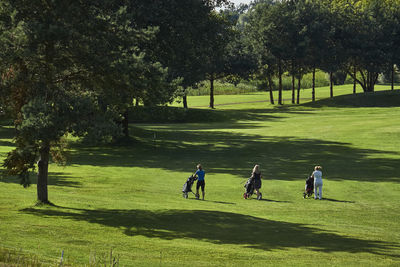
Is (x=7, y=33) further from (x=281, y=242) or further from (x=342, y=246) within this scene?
(x=342, y=246)

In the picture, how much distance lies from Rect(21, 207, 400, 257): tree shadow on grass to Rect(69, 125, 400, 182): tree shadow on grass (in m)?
13.0

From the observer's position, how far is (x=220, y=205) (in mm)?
27891

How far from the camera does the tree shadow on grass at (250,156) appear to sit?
38.0 m

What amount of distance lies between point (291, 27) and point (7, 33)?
73339 mm

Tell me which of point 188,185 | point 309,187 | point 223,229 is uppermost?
point 188,185

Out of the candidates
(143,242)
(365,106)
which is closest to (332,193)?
(143,242)

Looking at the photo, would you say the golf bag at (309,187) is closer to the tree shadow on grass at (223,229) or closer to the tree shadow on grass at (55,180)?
the tree shadow on grass at (223,229)

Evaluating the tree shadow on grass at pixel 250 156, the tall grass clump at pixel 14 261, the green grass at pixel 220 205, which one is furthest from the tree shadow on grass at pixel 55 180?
the tall grass clump at pixel 14 261

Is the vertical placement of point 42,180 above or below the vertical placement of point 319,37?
below

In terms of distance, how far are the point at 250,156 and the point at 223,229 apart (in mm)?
23149

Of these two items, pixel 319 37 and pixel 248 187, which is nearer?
pixel 248 187

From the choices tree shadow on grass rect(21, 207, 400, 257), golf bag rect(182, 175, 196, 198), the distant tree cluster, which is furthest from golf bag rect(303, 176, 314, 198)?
the distant tree cluster

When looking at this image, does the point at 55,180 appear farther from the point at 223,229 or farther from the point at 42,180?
the point at 223,229

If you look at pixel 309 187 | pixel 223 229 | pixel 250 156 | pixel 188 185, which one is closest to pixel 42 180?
pixel 223 229
